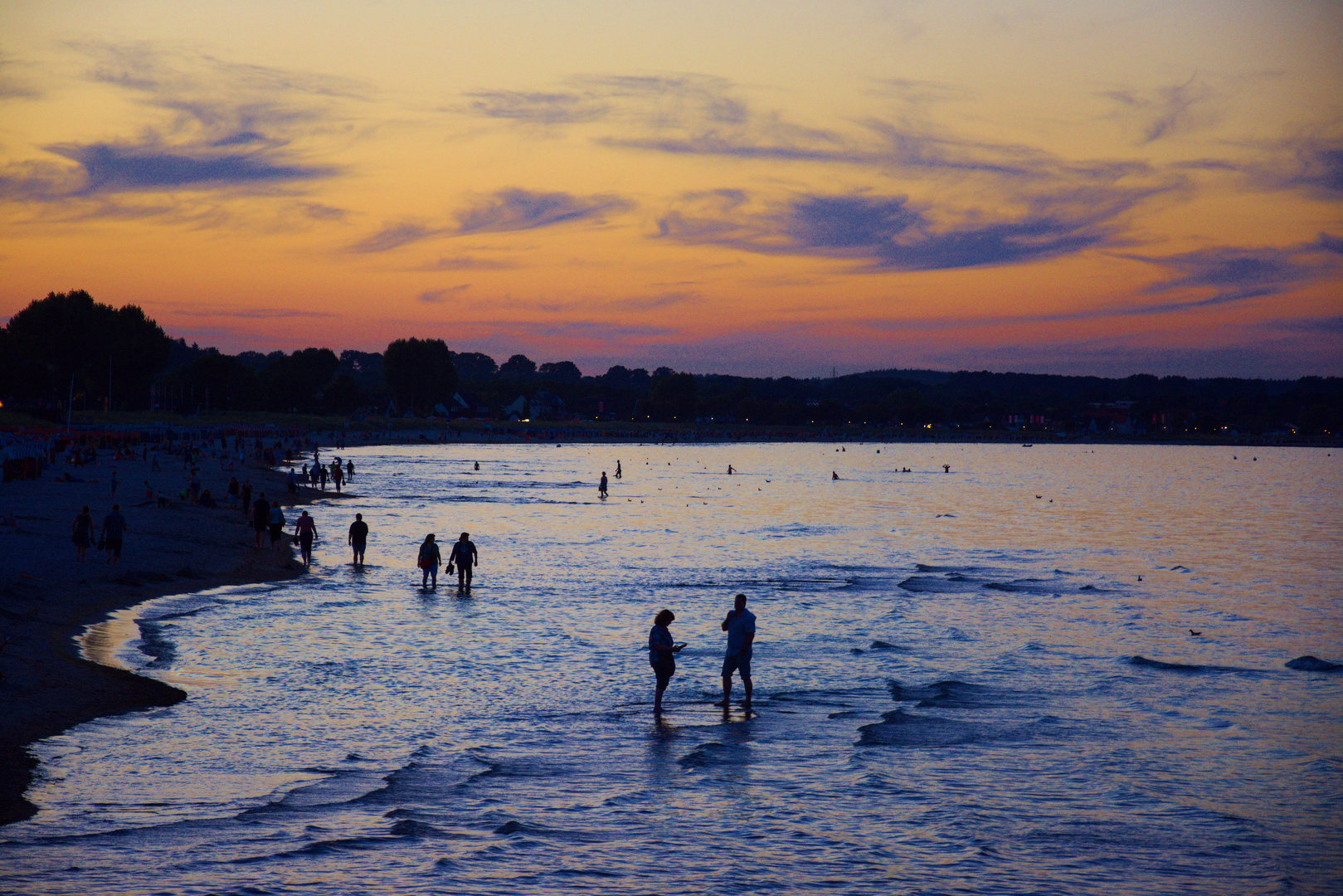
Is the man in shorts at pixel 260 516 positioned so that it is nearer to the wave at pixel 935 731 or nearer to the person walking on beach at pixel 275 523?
the person walking on beach at pixel 275 523

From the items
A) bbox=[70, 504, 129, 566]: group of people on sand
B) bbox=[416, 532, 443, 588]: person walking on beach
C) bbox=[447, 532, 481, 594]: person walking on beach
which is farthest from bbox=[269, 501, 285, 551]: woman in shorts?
bbox=[447, 532, 481, 594]: person walking on beach

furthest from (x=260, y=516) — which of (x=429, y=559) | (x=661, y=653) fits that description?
(x=661, y=653)

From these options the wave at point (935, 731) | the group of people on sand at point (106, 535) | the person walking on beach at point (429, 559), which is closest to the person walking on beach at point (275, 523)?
the group of people on sand at point (106, 535)

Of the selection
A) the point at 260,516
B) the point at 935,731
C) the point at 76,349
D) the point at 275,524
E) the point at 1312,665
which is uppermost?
the point at 76,349

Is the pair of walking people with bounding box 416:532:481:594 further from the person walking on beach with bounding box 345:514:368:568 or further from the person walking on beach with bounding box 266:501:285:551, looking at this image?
the person walking on beach with bounding box 266:501:285:551

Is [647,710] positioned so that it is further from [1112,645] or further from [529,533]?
[529,533]

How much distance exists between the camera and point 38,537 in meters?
30.7

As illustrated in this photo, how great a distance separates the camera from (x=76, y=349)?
13175 centimetres

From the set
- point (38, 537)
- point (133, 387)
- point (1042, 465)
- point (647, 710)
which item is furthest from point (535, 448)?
point (647, 710)

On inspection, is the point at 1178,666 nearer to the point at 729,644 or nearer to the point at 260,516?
the point at 729,644

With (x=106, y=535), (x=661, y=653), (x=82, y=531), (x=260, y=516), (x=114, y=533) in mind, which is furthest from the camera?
(x=260, y=516)

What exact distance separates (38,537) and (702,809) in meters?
26.0

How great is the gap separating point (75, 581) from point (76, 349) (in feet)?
403

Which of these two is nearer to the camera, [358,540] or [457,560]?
[457,560]
